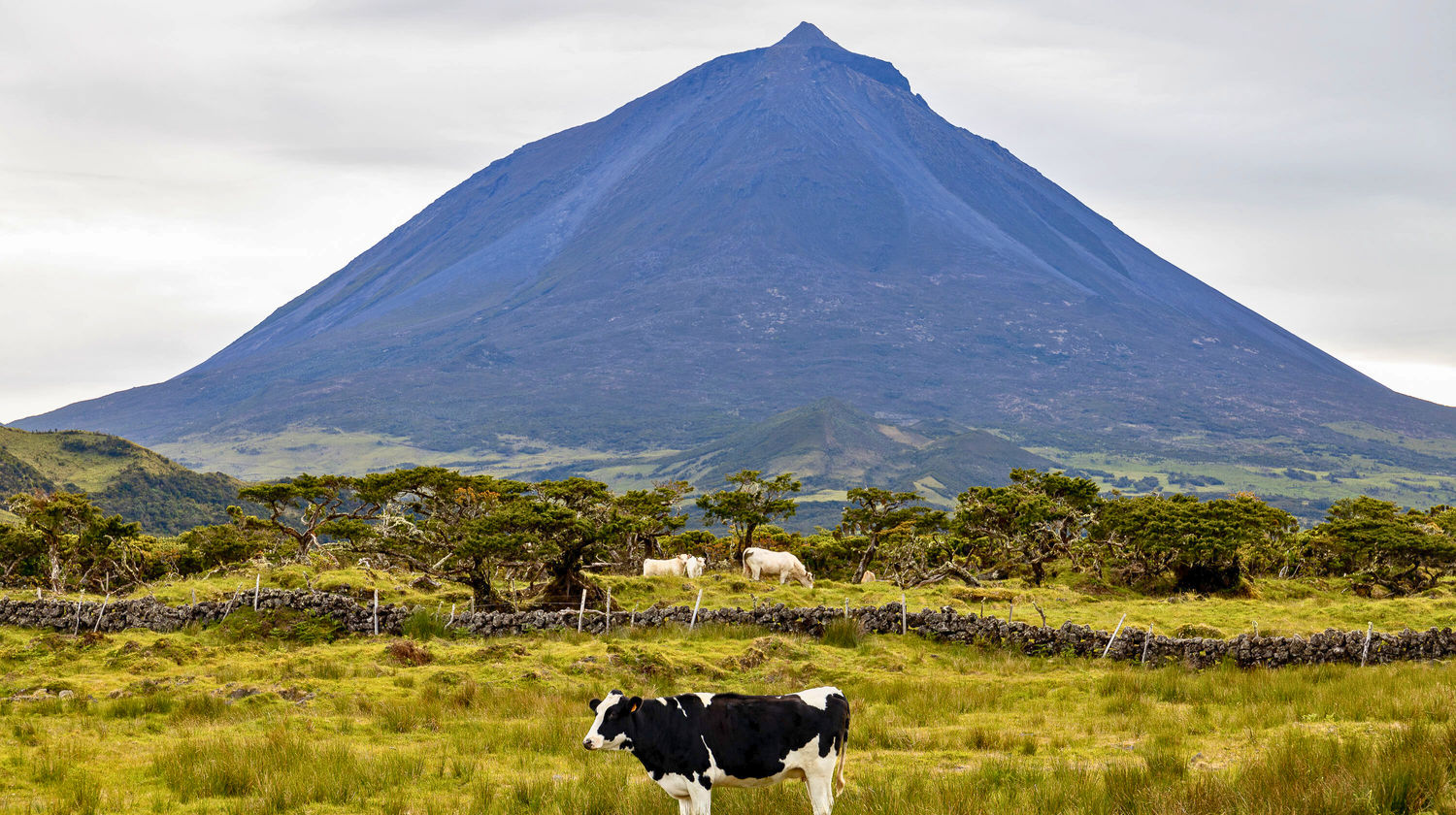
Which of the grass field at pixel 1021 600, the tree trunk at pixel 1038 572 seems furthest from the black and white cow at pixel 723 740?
the tree trunk at pixel 1038 572

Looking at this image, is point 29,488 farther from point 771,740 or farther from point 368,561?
point 771,740

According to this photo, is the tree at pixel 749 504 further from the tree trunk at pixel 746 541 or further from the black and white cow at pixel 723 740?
the black and white cow at pixel 723 740

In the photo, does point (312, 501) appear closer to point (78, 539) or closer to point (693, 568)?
point (78, 539)

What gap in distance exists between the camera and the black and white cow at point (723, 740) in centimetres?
892

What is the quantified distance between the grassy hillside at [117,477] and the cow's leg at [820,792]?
76.9m

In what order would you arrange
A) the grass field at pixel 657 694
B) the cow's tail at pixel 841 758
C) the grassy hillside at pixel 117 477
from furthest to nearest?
1. the grassy hillside at pixel 117 477
2. the grass field at pixel 657 694
3. the cow's tail at pixel 841 758

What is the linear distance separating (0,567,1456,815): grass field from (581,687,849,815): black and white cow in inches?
19.9

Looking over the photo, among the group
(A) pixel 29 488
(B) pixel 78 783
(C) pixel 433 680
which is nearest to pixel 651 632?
(C) pixel 433 680

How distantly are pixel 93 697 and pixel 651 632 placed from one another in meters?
10.3

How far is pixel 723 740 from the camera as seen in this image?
8945mm

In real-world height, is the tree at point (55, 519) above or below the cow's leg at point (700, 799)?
above

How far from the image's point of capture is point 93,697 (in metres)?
16.1

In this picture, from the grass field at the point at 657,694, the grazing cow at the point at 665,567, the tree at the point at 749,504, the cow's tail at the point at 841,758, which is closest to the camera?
the cow's tail at the point at 841,758

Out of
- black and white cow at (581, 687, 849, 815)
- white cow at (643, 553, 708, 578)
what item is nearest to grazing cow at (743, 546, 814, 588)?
white cow at (643, 553, 708, 578)
